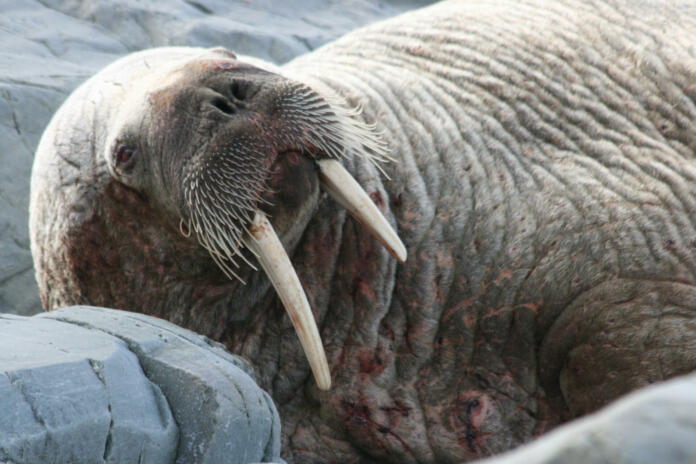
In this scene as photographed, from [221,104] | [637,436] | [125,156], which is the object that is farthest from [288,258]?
[637,436]

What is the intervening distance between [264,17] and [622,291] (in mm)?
6685

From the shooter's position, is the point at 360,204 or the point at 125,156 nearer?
the point at 360,204

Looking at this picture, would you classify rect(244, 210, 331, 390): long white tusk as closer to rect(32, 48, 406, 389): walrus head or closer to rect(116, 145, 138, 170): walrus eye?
rect(32, 48, 406, 389): walrus head

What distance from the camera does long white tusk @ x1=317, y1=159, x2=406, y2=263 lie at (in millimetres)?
3691

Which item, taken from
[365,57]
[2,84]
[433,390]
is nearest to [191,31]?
[2,84]

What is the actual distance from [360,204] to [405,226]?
1.87 feet

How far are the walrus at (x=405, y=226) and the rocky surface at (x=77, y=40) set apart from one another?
5.90 feet

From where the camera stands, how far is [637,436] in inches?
46.1

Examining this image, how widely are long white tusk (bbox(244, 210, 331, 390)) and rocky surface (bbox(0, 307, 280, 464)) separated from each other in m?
0.42

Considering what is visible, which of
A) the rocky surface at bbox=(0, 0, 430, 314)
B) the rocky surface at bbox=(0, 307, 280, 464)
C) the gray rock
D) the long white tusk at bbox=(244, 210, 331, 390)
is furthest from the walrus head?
the rocky surface at bbox=(0, 0, 430, 314)

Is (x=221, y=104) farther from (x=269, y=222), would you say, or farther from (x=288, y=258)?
(x=288, y=258)

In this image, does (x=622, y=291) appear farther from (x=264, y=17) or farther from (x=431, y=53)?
(x=264, y=17)

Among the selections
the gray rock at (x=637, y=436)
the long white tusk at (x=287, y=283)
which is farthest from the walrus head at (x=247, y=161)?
the gray rock at (x=637, y=436)

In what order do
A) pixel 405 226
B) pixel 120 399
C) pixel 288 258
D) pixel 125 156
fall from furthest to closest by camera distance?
pixel 405 226 → pixel 125 156 → pixel 288 258 → pixel 120 399
